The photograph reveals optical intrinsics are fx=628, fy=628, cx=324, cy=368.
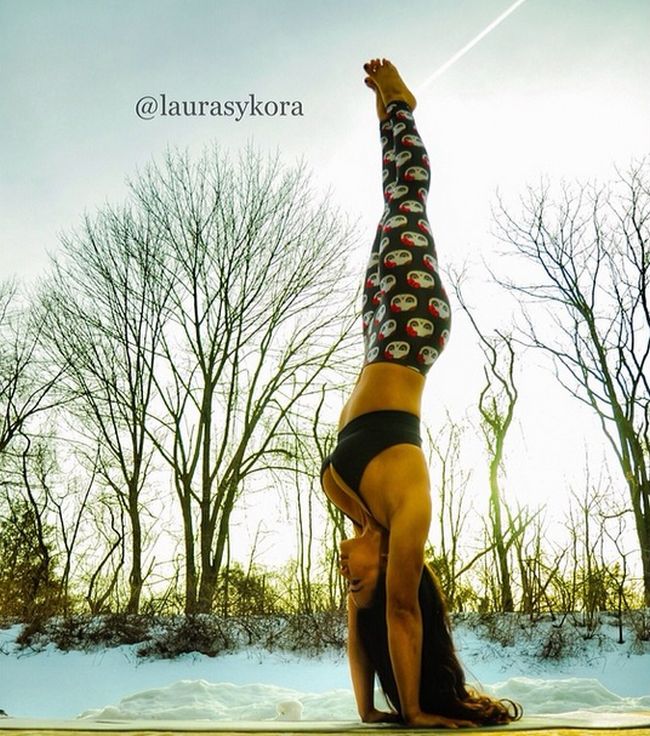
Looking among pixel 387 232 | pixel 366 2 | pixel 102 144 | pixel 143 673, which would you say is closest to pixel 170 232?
pixel 102 144

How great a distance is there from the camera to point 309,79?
4281mm

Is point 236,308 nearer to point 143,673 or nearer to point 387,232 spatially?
point 143,673

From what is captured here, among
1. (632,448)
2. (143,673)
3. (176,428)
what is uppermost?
(176,428)

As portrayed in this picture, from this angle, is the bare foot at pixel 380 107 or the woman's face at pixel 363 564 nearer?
the woman's face at pixel 363 564

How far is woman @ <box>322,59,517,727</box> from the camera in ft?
3.84

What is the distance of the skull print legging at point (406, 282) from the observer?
1.57 m

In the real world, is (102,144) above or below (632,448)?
above

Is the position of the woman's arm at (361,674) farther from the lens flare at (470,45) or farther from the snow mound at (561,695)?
the lens flare at (470,45)

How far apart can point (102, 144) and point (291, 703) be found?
4084 mm

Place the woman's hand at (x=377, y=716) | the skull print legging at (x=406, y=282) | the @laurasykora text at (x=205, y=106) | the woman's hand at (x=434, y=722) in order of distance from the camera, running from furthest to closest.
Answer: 1. the @laurasykora text at (x=205, y=106)
2. the skull print legging at (x=406, y=282)
3. the woman's hand at (x=377, y=716)
4. the woman's hand at (x=434, y=722)

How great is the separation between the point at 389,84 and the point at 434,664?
5.33 ft

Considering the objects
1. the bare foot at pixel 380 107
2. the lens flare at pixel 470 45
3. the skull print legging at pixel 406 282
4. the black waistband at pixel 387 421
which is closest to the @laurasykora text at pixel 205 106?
the lens flare at pixel 470 45

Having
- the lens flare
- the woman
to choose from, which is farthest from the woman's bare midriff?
the lens flare

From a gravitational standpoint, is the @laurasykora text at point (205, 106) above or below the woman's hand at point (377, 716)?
above
